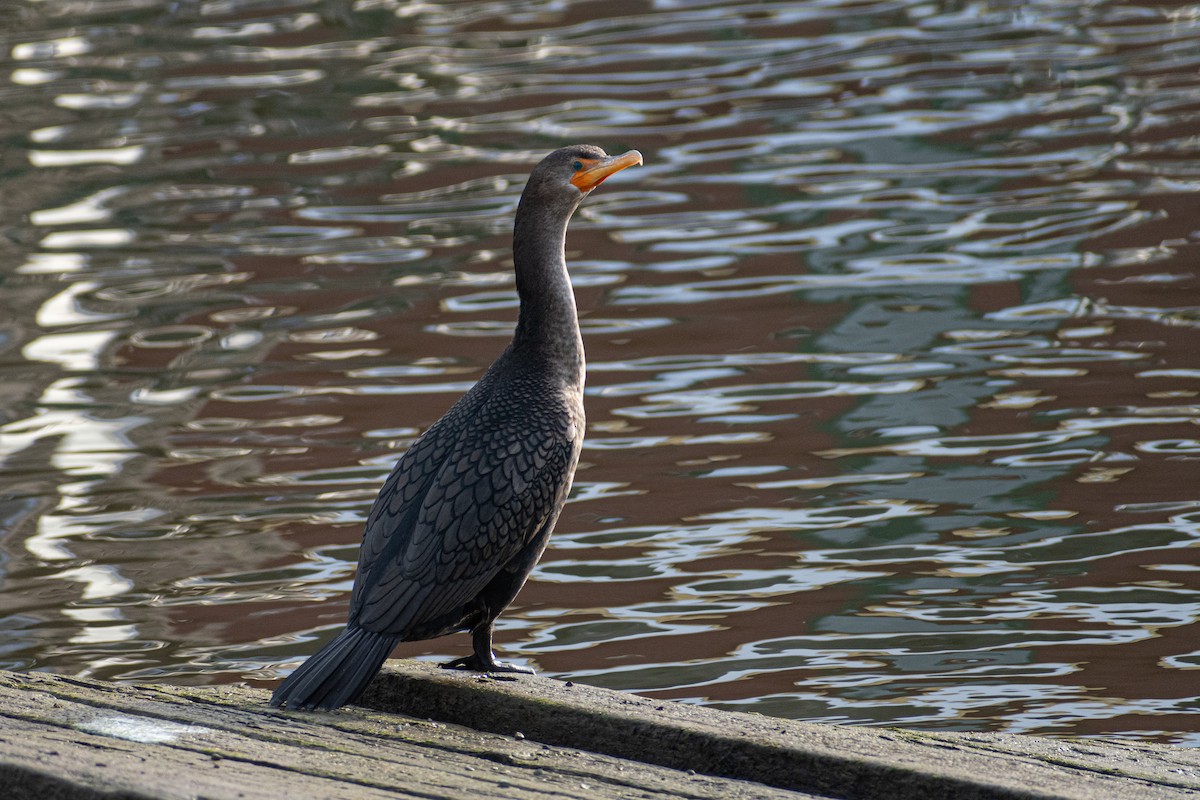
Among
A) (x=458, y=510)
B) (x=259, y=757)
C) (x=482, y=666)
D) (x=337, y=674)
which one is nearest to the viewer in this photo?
(x=259, y=757)

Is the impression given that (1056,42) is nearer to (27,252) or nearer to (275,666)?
(27,252)

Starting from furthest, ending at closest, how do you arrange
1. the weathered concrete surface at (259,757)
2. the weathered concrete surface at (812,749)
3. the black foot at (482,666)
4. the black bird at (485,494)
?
1. the black foot at (482,666)
2. the black bird at (485,494)
3. the weathered concrete surface at (812,749)
4. the weathered concrete surface at (259,757)

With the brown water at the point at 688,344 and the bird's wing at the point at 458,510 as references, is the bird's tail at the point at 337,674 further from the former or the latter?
the brown water at the point at 688,344

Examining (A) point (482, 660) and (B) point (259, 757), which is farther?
(A) point (482, 660)

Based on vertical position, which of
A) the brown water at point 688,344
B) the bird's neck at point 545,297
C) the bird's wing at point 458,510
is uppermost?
the bird's neck at point 545,297

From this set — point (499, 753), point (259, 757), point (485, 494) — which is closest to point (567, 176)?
point (485, 494)

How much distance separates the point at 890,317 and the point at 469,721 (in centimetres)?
540

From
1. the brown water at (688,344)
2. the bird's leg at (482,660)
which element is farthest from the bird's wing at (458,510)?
the brown water at (688,344)

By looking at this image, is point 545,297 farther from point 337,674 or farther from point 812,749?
point 812,749

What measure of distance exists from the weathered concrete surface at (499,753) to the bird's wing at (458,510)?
20 centimetres

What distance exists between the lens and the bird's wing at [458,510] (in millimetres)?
4203

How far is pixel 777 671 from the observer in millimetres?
5410

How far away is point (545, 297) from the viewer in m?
4.85

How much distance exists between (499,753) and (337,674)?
50 centimetres
